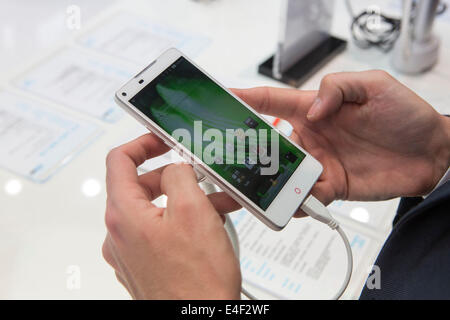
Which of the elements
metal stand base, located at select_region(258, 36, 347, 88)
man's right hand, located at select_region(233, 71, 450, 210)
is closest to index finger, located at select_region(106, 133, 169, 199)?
man's right hand, located at select_region(233, 71, 450, 210)

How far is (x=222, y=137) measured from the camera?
577 mm

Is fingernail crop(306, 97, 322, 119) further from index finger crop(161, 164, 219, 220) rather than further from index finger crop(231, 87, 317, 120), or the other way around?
index finger crop(161, 164, 219, 220)

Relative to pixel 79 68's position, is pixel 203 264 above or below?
above

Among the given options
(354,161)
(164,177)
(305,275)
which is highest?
(164,177)

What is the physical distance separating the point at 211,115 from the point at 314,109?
0.52 ft

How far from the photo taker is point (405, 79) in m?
1.03

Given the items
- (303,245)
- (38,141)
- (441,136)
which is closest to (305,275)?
(303,245)

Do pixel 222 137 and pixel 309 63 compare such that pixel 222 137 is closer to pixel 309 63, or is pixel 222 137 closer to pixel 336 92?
pixel 336 92

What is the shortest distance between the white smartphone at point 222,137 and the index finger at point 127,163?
3 centimetres

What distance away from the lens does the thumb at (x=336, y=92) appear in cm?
65

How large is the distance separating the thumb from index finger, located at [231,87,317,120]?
0.04 meters

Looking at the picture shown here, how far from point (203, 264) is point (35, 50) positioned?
84 centimetres

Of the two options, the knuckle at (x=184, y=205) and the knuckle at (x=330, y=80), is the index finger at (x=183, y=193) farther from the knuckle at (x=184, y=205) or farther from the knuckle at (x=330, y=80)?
the knuckle at (x=330, y=80)

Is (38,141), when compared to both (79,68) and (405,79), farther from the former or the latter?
(405,79)
